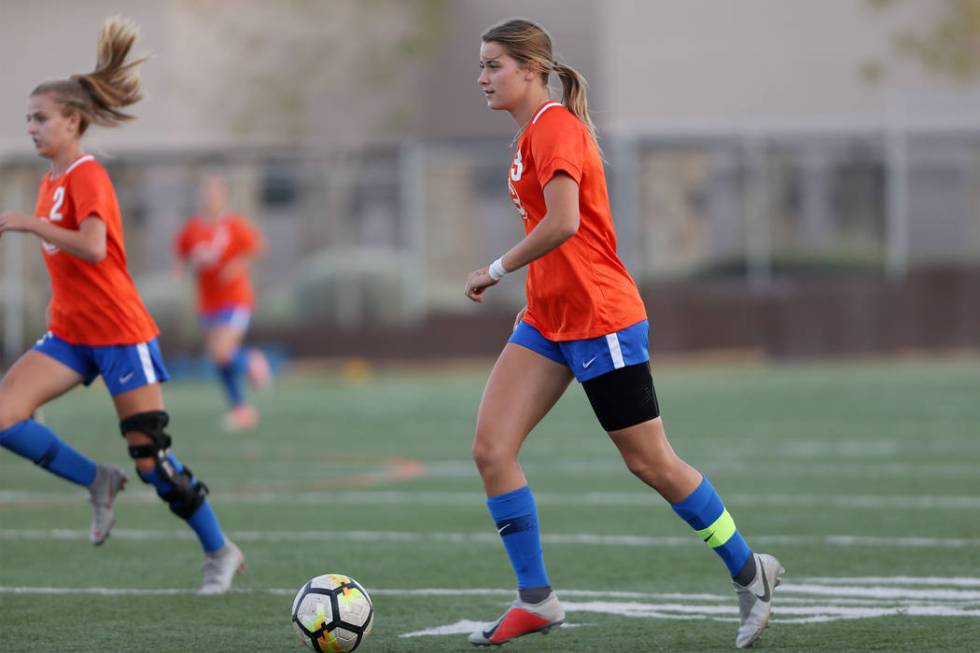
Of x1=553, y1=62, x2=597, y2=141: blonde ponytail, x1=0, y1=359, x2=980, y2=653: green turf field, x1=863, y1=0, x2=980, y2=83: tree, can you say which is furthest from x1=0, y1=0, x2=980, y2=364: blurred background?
x1=553, y1=62, x2=597, y2=141: blonde ponytail

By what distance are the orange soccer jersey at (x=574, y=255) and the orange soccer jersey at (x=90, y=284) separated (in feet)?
6.96

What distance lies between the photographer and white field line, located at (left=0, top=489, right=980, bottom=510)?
11000 millimetres

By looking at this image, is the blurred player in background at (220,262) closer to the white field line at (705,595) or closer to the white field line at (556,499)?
the white field line at (556,499)

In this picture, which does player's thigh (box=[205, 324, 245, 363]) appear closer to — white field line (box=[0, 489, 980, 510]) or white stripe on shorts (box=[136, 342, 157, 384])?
white field line (box=[0, 489, 980, 510])

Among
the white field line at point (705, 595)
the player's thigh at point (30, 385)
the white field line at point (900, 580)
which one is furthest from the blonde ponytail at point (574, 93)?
the player's thigh at point (30, 385)

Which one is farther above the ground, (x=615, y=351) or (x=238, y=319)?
(x=615, y=351)

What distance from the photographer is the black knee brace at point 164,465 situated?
7.93m

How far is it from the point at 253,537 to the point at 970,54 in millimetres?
26325

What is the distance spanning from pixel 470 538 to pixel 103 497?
89.3 inches

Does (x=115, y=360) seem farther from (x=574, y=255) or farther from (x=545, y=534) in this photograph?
(x=545, y=534)

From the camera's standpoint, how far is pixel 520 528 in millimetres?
6805

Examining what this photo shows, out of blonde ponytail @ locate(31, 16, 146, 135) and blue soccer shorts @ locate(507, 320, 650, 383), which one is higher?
blonde ponytail @ locate(31, 16, 146, 135)

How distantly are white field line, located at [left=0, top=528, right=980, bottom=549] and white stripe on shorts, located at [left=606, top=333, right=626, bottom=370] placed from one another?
3.08m

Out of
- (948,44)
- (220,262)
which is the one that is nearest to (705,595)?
(220,262)
